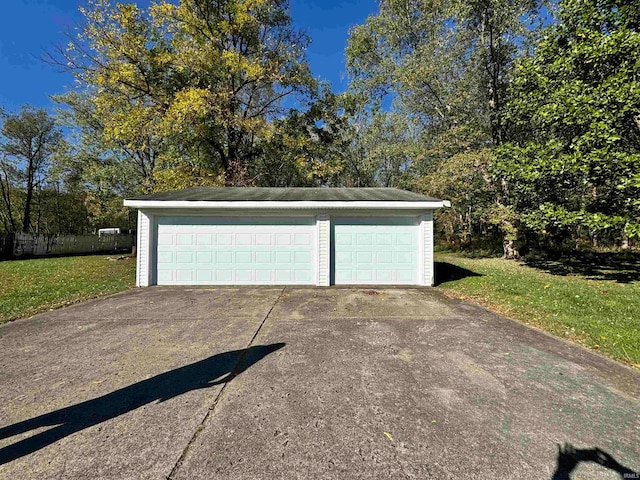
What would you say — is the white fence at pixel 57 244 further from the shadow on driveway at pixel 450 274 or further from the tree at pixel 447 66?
the shadow on driveway at pixel 450 274

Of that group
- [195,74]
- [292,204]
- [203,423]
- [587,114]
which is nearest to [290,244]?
[292,204]

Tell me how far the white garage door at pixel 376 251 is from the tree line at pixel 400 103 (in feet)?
15.2

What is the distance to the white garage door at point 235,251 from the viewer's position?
8.20 metres

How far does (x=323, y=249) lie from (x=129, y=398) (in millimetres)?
5960

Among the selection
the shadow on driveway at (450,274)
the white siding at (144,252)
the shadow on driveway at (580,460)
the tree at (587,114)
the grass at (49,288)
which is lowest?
the shadow on driveway at (580,460)

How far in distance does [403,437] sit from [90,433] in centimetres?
245

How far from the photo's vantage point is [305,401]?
8.64ft

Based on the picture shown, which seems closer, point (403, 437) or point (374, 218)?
point (403, 437)

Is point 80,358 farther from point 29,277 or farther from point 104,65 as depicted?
point 104,65

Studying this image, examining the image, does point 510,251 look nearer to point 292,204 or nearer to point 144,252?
point 292,204

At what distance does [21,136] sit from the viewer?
2181cm

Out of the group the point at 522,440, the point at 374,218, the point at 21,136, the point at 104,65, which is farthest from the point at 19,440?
the point at 21,136

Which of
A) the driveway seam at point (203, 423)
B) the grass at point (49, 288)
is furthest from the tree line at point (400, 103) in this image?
the driveway seam at point (203, 423)

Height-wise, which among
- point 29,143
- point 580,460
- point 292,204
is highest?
point 29,143
